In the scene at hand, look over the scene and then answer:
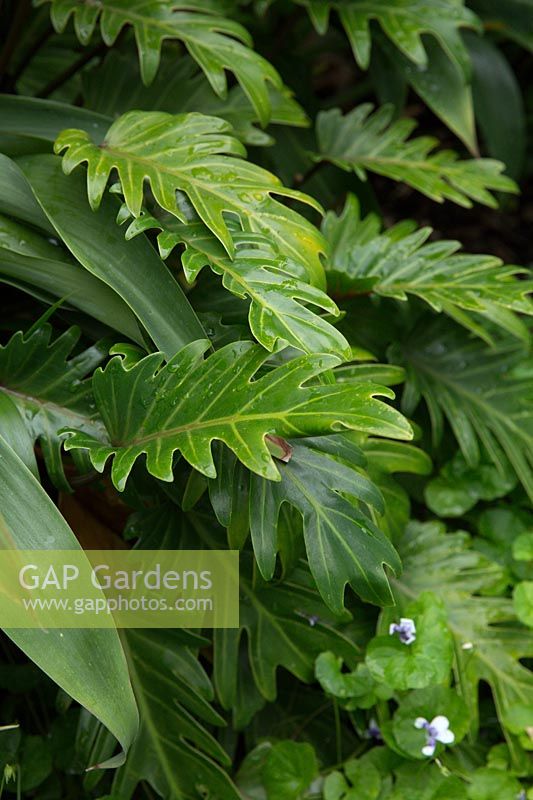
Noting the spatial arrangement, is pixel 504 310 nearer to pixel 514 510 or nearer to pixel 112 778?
pixel 514 510

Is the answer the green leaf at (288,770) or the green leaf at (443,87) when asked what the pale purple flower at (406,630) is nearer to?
the green leaf at (288,770)

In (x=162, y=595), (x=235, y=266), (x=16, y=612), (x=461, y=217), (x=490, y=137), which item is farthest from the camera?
(x=461, y=217)

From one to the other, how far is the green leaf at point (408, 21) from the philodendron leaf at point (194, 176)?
2.05 feet

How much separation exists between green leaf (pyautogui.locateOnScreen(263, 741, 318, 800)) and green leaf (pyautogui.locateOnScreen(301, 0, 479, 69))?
1205mm

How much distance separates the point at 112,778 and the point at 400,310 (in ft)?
2.96

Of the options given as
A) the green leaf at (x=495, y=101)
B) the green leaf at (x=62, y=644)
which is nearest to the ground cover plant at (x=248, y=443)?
the green leaf at (x=62, y=644)

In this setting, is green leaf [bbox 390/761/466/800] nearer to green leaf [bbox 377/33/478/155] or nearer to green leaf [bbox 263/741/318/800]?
green leaf [bbox 263/741/318/800]

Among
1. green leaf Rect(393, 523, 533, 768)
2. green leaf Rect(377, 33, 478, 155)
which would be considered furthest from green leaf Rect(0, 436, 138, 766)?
green leaf Rect(377, 33, 478, 155)

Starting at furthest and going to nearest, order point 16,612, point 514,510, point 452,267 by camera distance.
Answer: point 514,510 → point 452,267 → point 16,612

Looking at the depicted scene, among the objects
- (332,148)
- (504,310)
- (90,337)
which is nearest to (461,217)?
(332,148)

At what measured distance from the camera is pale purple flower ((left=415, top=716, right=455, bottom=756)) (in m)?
1.08

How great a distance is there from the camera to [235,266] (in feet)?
3.33

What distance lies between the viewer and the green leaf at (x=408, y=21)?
1.64 metres

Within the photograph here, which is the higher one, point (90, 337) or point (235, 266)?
point (235, 266)
